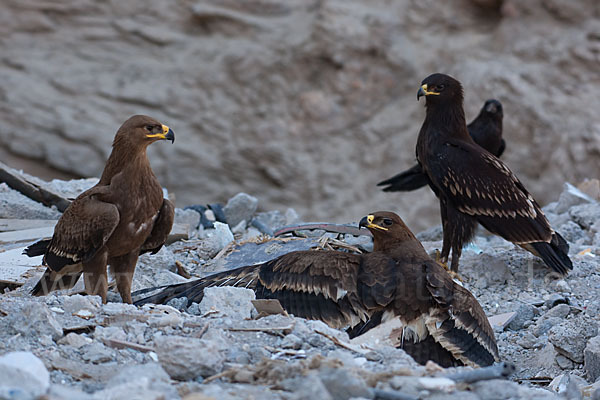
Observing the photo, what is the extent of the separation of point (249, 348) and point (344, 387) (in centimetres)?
78

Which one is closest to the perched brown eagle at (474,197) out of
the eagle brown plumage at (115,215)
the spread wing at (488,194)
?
the spread wing at (488,194)

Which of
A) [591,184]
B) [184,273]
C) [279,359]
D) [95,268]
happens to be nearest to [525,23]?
[591,184]

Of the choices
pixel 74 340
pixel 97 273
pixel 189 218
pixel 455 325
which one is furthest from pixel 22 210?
pixel 455 325

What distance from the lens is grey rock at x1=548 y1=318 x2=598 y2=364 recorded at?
483 centimetres

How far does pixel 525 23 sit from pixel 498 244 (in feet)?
20.9

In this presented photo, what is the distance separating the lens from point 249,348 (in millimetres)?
3715

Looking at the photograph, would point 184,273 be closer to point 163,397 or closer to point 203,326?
point 203,326

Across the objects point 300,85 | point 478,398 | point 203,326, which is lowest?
point 300,85

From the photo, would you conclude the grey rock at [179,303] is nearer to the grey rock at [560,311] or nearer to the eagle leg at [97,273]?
the eagle leg at [97,273]

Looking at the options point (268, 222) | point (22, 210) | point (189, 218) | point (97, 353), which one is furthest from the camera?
point (268, 222)

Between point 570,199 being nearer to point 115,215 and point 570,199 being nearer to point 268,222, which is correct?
point 268,222

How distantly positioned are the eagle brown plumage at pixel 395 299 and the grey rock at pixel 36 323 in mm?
Answer: 1445

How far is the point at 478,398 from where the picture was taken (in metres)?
3.12

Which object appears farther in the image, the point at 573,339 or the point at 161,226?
the point at 161,226
